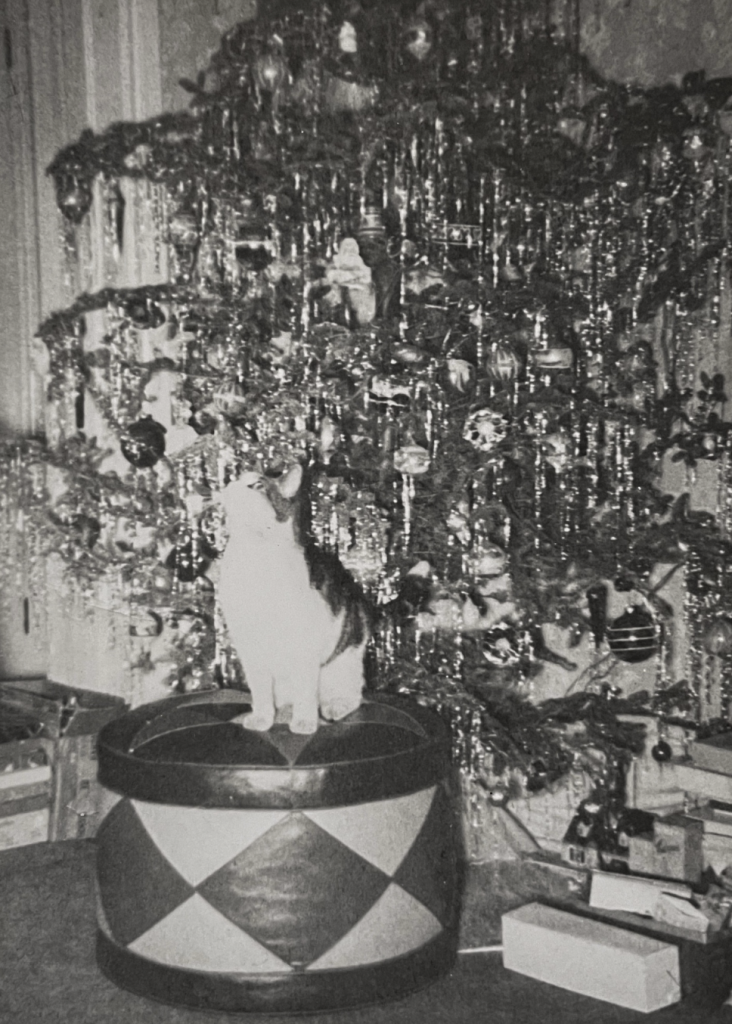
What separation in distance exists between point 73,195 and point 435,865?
1.36m

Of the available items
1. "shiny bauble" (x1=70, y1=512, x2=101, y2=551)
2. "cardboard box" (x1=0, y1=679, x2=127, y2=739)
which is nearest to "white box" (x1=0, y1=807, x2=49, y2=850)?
"cardboard box" (x1=0, y1=679, x2=127, y2=739)

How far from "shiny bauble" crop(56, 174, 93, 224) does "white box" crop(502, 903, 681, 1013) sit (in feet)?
4.75

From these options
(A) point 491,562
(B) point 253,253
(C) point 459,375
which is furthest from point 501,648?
(B) point 253,253

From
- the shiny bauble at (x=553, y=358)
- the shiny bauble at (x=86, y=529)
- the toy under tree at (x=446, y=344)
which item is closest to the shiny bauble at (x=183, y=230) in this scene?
the toy under tree at (x=446, y=344)

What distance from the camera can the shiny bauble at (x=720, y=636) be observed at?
6.17 ft

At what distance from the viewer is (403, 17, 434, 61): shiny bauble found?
1.81m

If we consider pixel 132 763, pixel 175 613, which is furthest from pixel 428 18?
pixel 132 763

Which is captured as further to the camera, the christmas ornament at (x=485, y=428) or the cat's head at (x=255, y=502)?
the christmas ornament at (x=485, y=428)

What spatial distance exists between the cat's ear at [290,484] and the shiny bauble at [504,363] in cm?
50

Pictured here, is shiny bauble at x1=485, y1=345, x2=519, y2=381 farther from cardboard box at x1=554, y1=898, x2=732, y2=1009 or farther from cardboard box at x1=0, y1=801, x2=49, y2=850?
cardboard box at x1=0, y1=801, x2=49, y2=850

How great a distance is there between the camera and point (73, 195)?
2059 millimetres

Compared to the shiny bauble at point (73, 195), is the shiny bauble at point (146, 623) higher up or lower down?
lower down

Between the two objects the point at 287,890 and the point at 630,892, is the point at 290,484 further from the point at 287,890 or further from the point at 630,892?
the point at 630,892

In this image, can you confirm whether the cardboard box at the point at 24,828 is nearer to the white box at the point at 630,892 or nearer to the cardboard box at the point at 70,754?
the cardboard box at the point at 70,754
